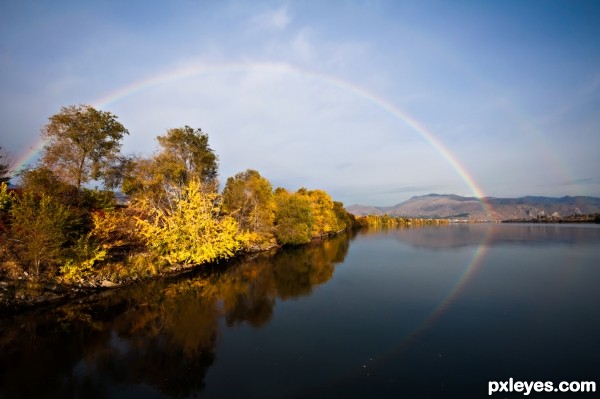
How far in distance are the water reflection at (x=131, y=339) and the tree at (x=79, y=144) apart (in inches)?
602

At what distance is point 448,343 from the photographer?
1655cm

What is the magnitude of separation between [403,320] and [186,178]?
34.1 metres

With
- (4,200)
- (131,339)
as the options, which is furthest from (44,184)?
(131,339)

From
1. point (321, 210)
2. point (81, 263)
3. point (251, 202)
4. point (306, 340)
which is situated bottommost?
point (306, 340)

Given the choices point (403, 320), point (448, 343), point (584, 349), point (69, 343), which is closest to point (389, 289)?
point (403, 320)

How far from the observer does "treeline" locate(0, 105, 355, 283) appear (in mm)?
22855

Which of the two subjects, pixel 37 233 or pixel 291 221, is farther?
pixel 291 221

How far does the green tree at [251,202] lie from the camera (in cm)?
5847

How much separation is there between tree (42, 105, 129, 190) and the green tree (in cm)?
2374

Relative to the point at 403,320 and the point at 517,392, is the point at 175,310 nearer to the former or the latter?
the point at 403,320

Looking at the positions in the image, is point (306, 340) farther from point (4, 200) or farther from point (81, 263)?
point (4, 200)

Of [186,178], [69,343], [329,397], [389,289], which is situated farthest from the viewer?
[186,178]

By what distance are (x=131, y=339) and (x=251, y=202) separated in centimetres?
4398

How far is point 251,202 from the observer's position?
60.8m
